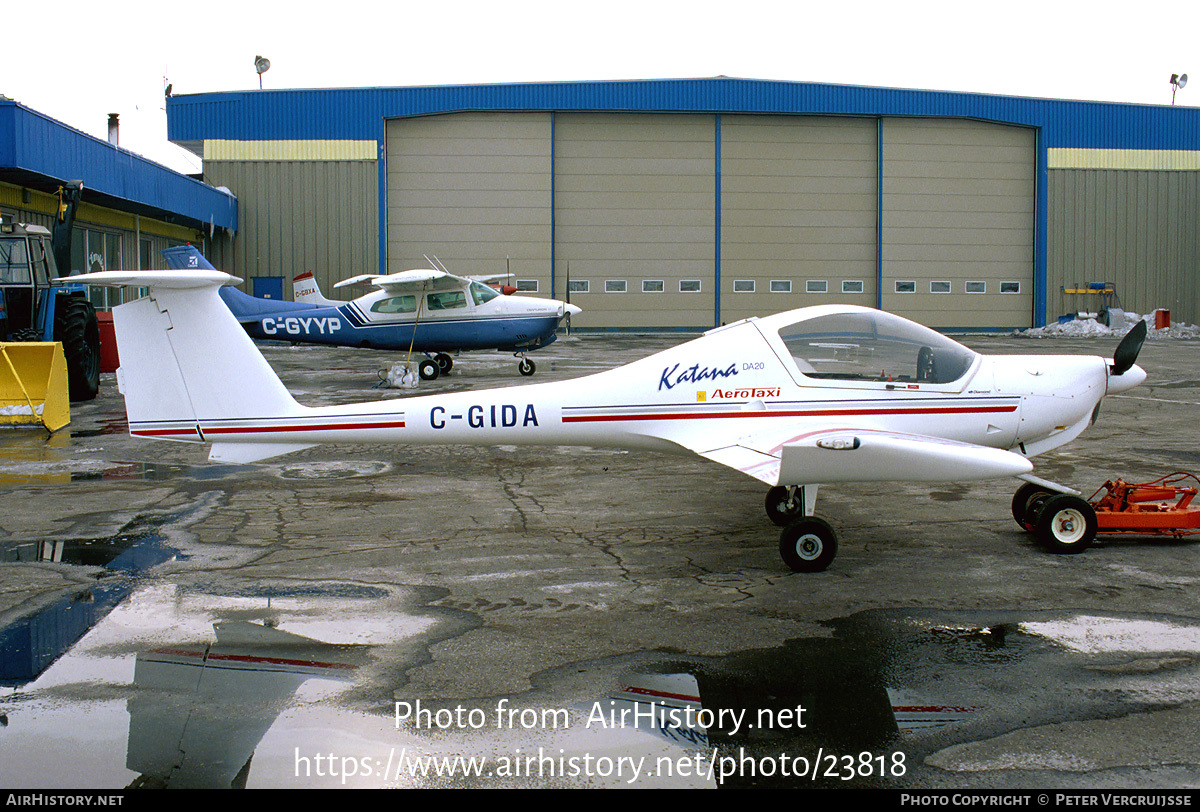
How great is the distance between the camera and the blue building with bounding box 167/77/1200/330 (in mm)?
38438

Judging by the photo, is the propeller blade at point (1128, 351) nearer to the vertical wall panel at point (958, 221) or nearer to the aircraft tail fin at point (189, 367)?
the aircraft tail fin at point (189, 367)

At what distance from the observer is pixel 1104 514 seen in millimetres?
7398

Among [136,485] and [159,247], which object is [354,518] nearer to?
[136,485]

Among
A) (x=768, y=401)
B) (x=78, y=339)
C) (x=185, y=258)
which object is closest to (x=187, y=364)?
(x=768, y=401)

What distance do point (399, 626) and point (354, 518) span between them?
303 cm

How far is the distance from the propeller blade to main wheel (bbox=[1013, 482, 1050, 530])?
114cm

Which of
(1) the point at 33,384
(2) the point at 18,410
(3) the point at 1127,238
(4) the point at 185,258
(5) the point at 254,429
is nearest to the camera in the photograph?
(5) the point at 254,429

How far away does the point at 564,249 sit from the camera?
3991 cm

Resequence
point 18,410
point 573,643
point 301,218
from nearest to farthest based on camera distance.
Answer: point 573,643 → point 18,410 → point 301,218

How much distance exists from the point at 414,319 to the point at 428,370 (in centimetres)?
151

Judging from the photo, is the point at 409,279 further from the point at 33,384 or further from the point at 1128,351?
the point at 1128,351

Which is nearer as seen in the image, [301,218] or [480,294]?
[480,294]

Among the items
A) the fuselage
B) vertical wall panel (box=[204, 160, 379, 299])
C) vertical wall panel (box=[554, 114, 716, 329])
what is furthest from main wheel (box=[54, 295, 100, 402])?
vertical wall panel (box=[554, 114, 716, 329])

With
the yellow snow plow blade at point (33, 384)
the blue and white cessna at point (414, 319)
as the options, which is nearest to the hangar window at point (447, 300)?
the blue and white cessna at point (414, 319)
